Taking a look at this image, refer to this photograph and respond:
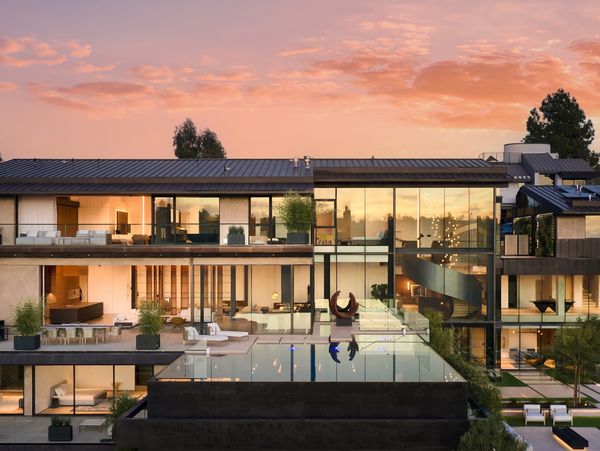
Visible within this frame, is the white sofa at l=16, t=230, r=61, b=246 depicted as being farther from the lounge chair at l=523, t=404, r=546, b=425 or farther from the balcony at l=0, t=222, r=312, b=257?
the lounge chair at l=523, t=404, r=546, b=425

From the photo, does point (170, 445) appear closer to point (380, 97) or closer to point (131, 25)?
point (131, 25)

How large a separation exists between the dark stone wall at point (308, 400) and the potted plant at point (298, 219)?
33.8 ft

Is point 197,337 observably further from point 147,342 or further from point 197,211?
point 197,211

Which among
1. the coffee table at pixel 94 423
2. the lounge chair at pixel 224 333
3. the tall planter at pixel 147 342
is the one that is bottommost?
the coffee table at pixel 94 423

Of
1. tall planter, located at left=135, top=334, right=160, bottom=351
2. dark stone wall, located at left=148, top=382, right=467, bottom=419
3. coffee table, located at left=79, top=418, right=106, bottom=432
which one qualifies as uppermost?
tall planter, located at left=135, top=334, right=160, bottom=351

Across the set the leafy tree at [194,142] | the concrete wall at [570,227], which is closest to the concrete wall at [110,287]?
the concrete wall at [570,227]

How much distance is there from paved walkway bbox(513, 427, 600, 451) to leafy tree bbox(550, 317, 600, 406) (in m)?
3.25

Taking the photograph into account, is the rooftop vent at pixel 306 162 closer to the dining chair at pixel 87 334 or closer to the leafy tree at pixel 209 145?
the dining chair at pixel 87 334

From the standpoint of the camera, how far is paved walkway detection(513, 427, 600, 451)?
20.4 m

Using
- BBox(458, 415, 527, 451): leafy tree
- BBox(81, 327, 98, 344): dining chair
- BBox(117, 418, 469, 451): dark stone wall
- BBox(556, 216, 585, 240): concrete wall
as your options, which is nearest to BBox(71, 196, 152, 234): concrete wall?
BBox(81, 327, 98, 344): dining chair

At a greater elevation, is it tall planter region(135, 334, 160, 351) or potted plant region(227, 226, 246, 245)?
potted plant region(227, 226, 246, 245)

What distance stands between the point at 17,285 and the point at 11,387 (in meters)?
5.14

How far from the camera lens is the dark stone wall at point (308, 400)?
658 inches

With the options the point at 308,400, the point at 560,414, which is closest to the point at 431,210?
the point at 560,414
